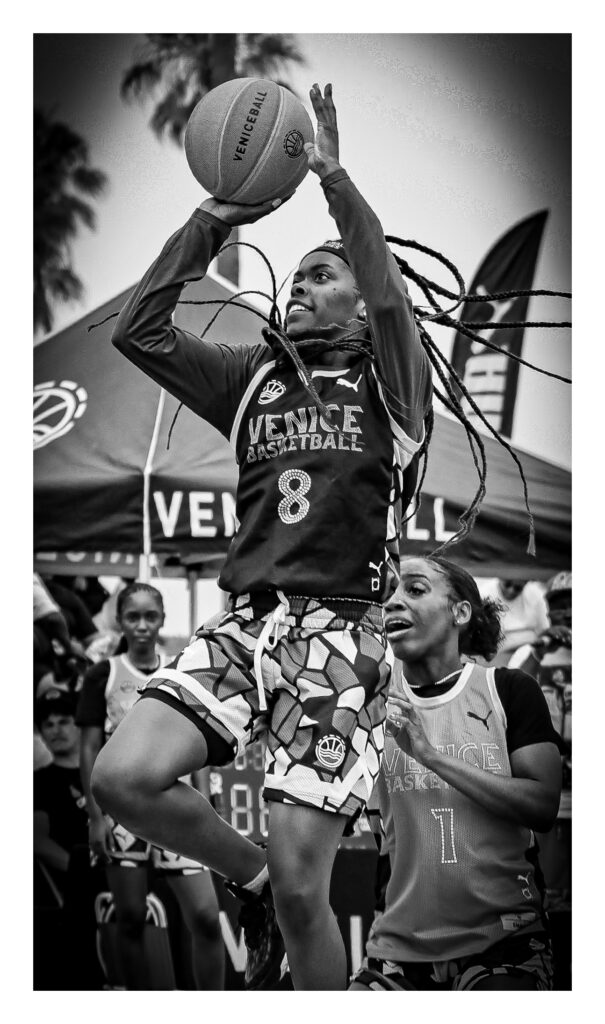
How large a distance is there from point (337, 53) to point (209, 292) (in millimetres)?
923

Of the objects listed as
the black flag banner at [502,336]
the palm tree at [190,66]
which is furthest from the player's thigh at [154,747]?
the palm tree at [190,66]

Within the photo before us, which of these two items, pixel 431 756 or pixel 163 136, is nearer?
pixel 431 756

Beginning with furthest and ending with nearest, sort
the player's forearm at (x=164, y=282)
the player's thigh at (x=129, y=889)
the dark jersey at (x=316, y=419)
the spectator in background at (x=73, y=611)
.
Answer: the spectator in background at (x=73, y=611), the player's thigh at (x=129, y=889), the player's forearm at (x=164, y=282), the dark jersey at (x=316, y=419)

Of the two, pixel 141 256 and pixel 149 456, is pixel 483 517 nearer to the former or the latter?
pixel 149 456

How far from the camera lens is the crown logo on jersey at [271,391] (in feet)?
9.18

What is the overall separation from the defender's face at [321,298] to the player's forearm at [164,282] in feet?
0.75

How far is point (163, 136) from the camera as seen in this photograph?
4219 millimetres

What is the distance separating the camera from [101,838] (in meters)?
4.12

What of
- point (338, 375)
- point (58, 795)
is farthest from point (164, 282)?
point (58, 795)

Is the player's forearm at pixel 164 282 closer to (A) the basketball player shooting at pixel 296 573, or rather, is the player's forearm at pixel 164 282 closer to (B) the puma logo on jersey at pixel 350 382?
(A) the basketball player shooting at pixel 296 573

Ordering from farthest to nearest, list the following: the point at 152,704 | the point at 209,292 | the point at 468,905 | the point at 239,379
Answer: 1. the point at 209,292
2. the point at 468,905
3. the point at 239,379
4. the point at 152,704

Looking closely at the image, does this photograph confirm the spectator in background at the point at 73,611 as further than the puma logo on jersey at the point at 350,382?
Yes

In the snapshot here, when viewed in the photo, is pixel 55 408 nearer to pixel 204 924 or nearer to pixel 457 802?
pixel 204 924

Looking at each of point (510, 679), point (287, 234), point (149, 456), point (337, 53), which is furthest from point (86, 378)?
point (510, 679)
